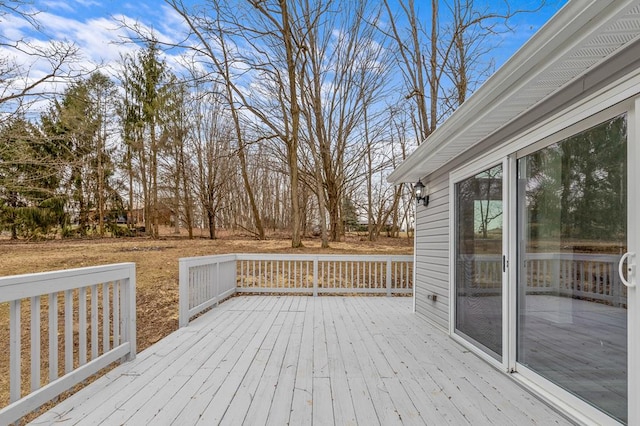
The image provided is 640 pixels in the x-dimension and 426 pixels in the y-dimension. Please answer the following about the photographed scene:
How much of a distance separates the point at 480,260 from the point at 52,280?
11.1 feet

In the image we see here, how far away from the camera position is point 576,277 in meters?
2.03

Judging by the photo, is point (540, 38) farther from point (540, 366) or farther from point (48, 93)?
point (48, 93)

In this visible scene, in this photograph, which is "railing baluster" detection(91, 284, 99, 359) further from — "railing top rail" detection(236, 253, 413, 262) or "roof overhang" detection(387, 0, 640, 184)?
"railing top rail" detection(236, 253, 413, 262)

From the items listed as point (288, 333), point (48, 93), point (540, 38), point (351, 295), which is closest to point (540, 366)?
point (540, 38)

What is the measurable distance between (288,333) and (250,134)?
301 inches

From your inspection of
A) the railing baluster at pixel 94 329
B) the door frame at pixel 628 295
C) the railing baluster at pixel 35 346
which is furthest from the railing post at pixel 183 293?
the door frame at pixel 628 295

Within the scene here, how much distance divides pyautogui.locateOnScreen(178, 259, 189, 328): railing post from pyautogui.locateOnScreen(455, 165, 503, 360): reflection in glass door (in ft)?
10.3

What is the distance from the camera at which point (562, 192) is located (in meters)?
2.13

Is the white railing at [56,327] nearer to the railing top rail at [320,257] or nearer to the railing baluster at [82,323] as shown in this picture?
the railing baluster at [82,323]

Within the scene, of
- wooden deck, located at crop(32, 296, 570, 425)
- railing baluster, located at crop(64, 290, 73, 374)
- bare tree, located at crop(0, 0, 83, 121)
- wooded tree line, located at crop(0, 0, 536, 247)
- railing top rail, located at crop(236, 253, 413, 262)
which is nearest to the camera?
wooden deck, located at crop(32, 296, 570, 425)

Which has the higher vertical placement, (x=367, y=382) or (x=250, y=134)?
(x=250, y=134)

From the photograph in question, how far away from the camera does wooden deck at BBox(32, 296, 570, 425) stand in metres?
2.08

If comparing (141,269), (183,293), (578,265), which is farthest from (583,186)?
(141,269)

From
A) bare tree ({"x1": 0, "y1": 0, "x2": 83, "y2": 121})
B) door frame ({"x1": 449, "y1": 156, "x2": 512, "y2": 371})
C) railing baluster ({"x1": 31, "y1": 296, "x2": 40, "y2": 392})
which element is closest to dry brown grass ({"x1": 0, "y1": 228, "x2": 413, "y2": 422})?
railing baluster ({"x1": 31, "y1": 296, "x2": 40, "y2": 392})
